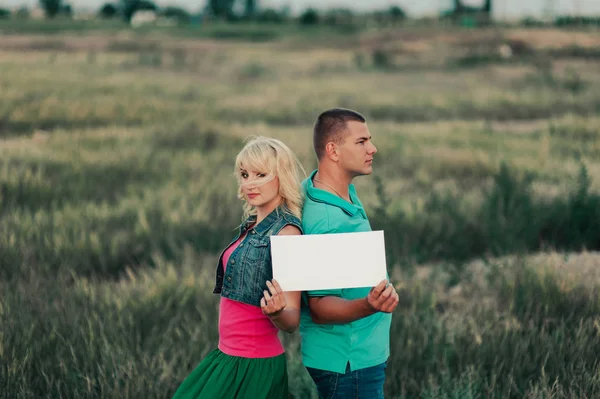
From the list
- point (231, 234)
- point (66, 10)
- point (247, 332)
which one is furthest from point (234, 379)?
point (66, 10)

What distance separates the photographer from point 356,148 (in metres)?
2.51

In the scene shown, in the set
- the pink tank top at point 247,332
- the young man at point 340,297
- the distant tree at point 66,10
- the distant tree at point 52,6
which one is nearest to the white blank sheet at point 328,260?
the young man at point 340,297

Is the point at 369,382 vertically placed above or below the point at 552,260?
above

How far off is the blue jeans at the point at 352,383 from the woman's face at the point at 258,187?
0.57 metres

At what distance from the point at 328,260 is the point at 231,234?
464 cm

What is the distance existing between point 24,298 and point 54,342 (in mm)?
692

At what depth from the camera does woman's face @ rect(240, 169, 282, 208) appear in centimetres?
245

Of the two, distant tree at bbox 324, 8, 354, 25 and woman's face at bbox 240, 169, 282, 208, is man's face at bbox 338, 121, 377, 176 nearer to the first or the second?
woman's face at bbox 240, 169, 282, 208

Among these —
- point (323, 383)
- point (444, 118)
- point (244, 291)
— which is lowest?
point (444, 118)

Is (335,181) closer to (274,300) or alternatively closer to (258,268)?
(258,268)

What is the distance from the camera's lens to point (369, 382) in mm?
2500

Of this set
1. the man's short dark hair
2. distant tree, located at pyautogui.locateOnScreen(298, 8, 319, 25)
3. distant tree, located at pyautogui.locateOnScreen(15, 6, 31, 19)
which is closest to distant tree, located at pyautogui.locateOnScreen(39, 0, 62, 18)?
distant tree, located at pyautogui.locateOnScreen(15, 6, 31, 19)

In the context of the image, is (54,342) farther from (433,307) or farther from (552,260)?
(552,260)

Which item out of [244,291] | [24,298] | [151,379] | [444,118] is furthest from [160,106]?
[244,291]
